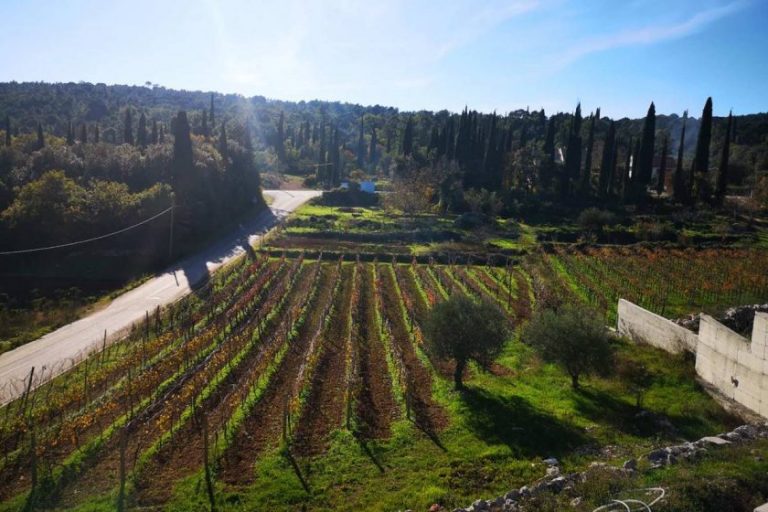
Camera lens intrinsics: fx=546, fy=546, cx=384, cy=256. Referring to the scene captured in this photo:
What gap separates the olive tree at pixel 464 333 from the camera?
18.5 m

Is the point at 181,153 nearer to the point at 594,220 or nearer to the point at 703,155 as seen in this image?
the point at 594,220

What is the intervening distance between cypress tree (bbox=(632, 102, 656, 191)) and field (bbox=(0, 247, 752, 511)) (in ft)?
151

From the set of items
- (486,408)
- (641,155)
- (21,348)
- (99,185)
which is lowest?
(21,348)

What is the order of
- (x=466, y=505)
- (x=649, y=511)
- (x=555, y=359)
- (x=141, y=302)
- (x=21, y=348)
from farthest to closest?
(x=141, y=302) → (x=21, y=348) → (x=555, y=359) → (x=466, y=505) → (x=649, y=511)

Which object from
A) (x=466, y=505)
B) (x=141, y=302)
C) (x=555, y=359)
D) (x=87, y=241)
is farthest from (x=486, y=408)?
(x=87, y=241)

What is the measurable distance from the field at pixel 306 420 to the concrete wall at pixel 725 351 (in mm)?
768

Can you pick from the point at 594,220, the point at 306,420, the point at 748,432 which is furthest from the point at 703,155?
the point at 306,420

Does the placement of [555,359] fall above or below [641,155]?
below

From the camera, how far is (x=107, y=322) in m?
27.5

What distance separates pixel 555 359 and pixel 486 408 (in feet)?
11.2

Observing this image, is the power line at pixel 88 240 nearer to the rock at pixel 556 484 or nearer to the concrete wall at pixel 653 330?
the concrete wall at pixel 653 330

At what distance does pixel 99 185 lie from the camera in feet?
144

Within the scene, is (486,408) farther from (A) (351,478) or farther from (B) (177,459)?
(B) (177,459)

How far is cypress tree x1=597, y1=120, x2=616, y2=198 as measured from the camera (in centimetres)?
6444
